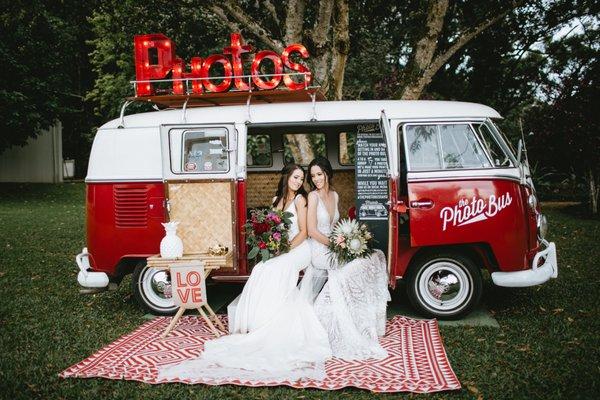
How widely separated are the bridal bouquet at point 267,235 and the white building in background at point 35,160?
2269 cm

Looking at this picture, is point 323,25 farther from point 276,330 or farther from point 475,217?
point 276,330

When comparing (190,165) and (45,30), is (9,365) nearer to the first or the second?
(190,165)

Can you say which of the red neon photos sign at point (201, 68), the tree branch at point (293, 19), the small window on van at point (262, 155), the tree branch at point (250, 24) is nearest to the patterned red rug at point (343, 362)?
the red neon photos sign at point (201, 68)

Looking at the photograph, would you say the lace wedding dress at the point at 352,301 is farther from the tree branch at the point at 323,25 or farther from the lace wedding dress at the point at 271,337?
the tree branch at the point at 323,25

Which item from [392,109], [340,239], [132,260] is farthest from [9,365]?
[392,109]

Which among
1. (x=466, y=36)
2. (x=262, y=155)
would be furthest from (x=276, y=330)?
(x=466, y=36)

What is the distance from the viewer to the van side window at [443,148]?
246 inches

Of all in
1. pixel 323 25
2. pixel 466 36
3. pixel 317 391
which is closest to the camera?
pixel 317 391

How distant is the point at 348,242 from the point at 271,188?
9.15ft

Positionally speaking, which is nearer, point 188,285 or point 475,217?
point 188,285

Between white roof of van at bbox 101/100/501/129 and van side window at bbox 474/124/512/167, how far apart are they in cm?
16

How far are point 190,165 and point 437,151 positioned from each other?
285cm

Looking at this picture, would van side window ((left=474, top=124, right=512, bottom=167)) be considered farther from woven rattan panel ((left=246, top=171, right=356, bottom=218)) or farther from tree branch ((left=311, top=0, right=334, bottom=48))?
tree branch ((left=311, top=0, right=334, bottom=48))

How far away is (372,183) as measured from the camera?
22.3ft
